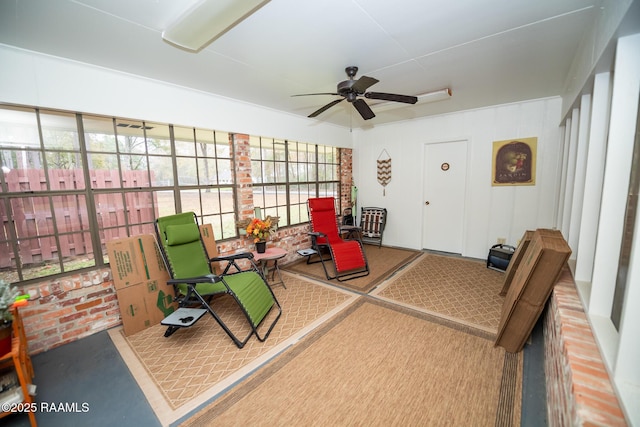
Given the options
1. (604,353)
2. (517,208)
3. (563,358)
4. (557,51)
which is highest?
(557,51)

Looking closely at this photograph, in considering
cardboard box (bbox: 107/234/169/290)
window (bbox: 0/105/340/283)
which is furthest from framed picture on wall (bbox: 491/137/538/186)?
cardboard box (bbox: 107/234/169/290)

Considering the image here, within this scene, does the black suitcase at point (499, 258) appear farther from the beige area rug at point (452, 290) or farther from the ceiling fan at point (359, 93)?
the ceiling fan at point (359, 93)

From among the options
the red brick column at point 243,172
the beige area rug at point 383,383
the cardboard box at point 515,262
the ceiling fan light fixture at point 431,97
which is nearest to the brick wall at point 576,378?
the beige area rug at point 383,383

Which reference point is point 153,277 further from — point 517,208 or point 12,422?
point 517,208

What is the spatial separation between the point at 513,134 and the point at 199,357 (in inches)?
208

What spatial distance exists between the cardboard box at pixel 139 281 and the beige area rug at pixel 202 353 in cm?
16

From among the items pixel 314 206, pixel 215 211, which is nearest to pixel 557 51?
pixel 314 206

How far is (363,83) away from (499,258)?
137 inches

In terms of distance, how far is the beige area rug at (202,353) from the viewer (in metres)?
1.84

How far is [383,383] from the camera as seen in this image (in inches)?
73.2

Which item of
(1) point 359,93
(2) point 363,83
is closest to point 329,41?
(2) point 363,83

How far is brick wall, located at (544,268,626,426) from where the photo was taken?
1.00 metres

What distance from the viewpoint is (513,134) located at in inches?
160

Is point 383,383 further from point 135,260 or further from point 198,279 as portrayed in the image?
point 135,260
